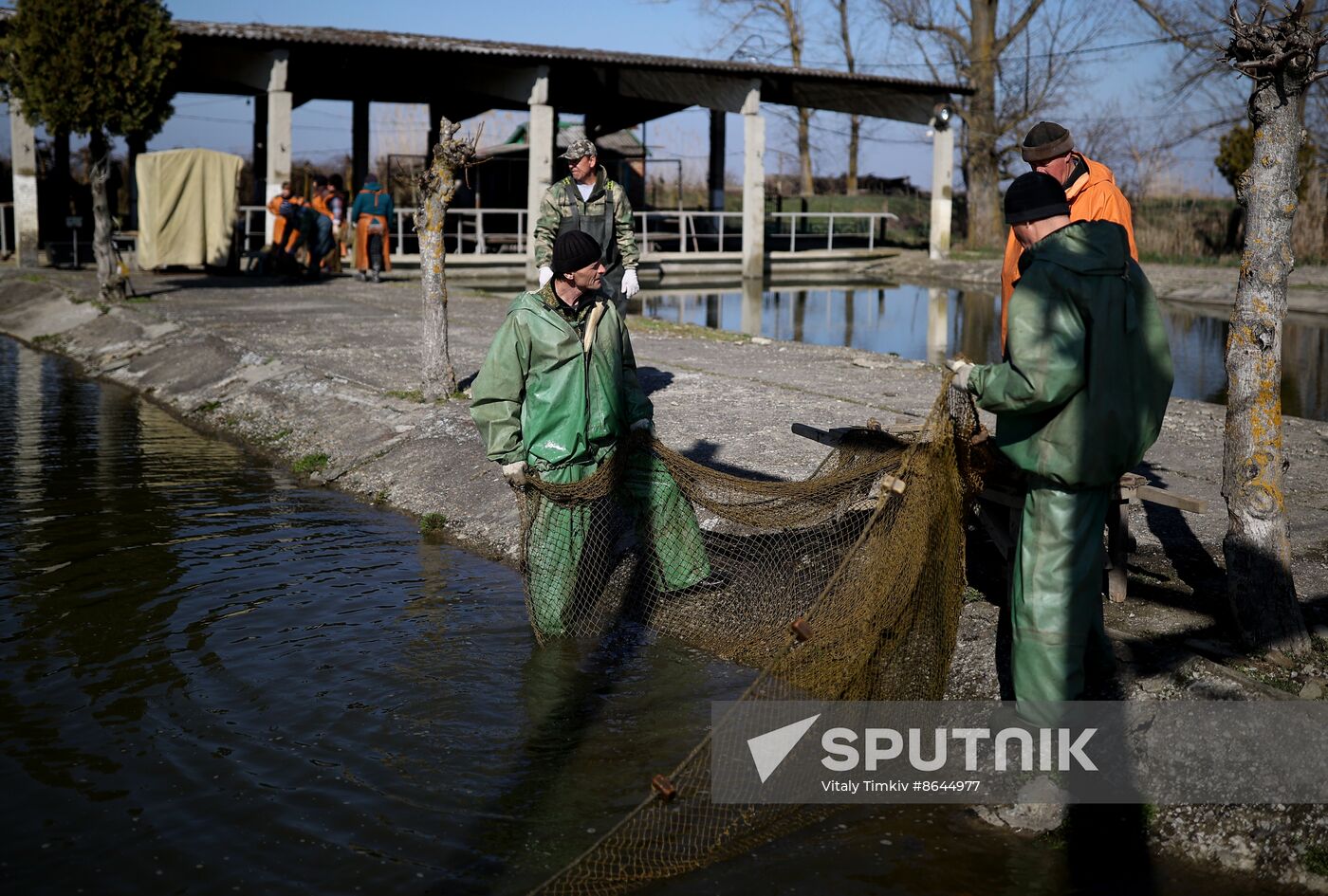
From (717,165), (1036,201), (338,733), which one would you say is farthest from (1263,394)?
(717,165)

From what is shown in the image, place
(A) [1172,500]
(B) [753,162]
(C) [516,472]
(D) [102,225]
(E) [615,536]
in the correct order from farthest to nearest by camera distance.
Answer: (B) [753,162] < (D) [102,225] < (E) [615,536] < (C) [516,472] < (A) [1172,500]

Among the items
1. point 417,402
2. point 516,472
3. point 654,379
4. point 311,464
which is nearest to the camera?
point 516,472

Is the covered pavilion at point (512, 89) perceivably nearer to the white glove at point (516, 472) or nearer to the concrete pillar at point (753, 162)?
the concrete pillar at point (753, 162)

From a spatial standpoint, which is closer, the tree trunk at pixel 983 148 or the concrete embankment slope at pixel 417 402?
the concrete embankment slope at pixel 417 402

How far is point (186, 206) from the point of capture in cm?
2077

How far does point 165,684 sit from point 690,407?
5116 millimetres

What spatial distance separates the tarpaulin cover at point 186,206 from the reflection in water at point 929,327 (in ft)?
24.3

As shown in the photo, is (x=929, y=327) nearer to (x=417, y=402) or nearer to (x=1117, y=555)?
(x=417, y=402)

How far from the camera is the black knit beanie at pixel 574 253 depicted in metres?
4.93

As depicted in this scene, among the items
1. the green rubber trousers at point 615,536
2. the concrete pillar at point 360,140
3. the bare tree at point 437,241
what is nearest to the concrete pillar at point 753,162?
the concrete pillar at point 360,140

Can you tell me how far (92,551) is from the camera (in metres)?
7.08

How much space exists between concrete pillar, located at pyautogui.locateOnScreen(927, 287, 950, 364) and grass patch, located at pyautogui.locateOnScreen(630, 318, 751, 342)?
2.30m

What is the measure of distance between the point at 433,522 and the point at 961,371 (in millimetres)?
4437

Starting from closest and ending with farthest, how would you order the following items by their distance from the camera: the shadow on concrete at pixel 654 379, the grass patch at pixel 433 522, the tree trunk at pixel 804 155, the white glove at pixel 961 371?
1. the white glove at pixel 961 371
2. the grass patch at pixel 433 522
3. the shadow on concrete at pixel 654 379
4. the tree trunk at pixel 804 155
